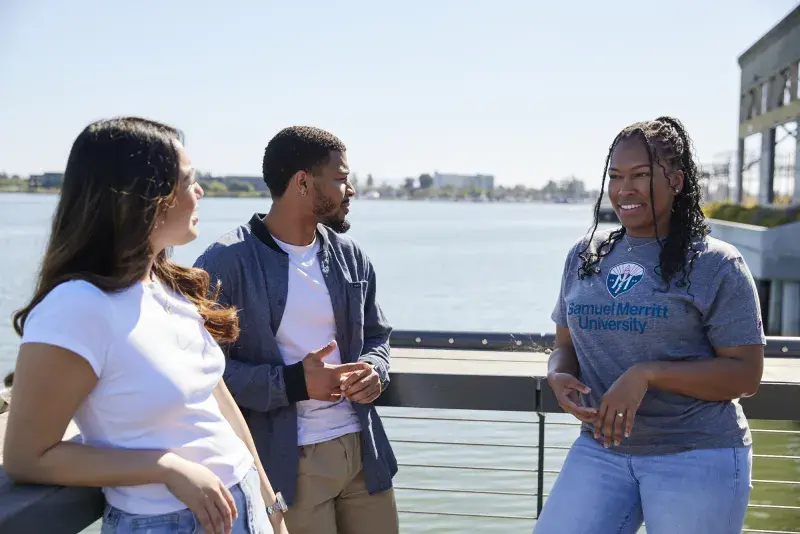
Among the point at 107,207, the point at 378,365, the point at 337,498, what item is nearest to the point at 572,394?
the point at 378,365

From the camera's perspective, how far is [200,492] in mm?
1773

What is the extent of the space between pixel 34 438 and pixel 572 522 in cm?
152

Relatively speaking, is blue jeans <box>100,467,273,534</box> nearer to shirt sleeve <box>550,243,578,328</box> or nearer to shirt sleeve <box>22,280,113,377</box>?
shirt sleeve <box>22,280,113,377</box>

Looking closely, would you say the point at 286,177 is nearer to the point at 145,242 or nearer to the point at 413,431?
the point at 145,242

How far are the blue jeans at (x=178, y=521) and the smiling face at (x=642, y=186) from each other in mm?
1382

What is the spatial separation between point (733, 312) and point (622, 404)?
42cm

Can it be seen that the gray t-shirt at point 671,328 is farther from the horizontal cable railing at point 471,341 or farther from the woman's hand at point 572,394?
the horizontal cable railing at point 471,341

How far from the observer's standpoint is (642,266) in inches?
99.8

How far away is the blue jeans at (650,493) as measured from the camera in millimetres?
2365

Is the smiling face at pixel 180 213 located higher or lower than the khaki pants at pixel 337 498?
higher

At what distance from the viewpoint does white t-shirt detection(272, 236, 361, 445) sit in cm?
273

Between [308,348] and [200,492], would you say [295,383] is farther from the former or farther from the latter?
[200,492]

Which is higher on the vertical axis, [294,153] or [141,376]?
[294,153]

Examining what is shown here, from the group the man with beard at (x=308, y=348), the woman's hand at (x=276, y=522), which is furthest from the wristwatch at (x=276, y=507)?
the man with beard at (x=308, y=348)
